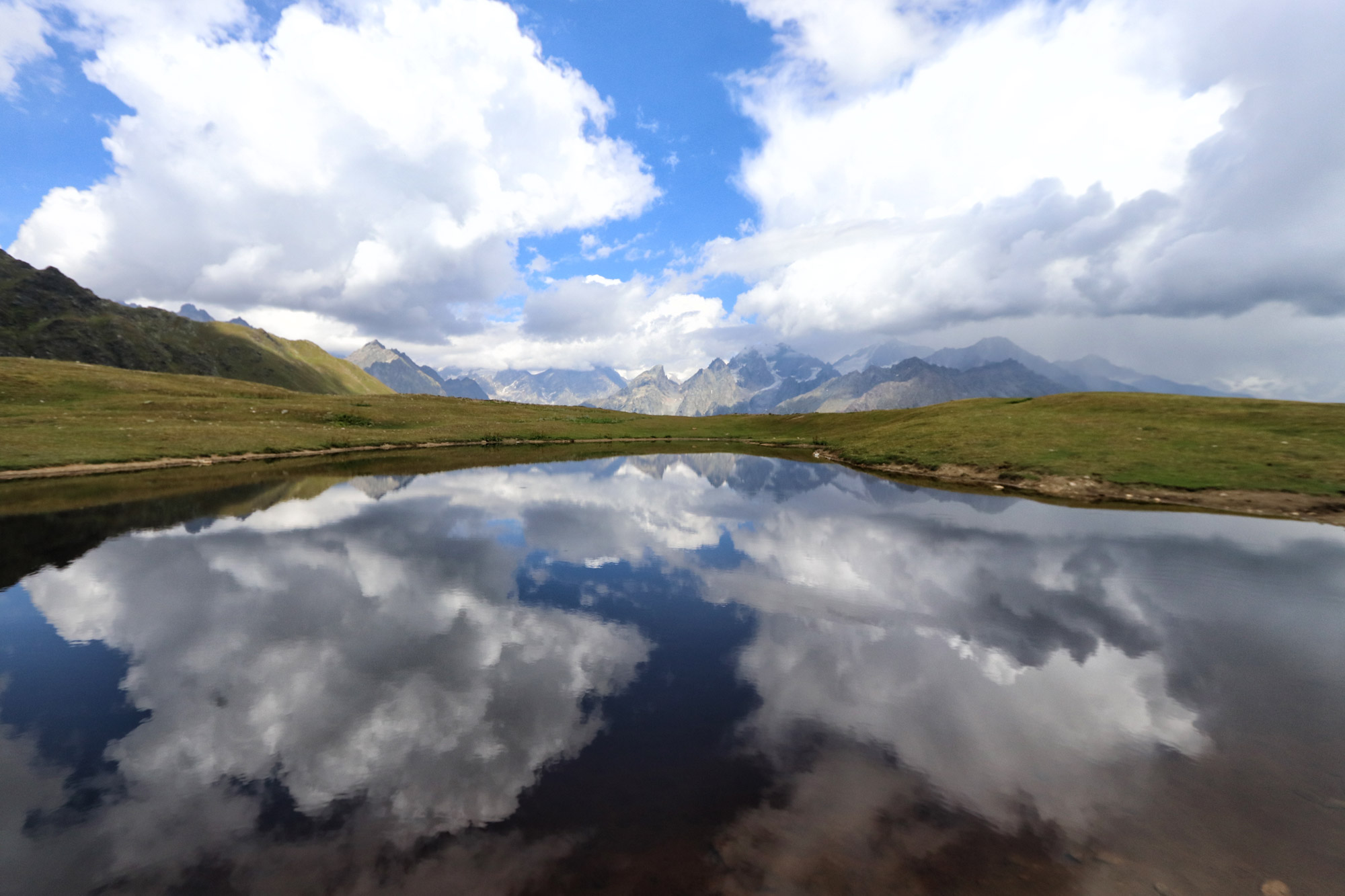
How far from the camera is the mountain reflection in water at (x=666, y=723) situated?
7.16 metres

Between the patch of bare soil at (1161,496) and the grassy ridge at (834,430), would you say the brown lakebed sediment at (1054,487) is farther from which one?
the grassy ridge at (834,430)

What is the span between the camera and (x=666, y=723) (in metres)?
10.4

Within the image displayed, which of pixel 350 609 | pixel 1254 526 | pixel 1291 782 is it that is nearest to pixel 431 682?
pixel 350 609

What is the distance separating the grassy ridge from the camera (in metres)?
38.2

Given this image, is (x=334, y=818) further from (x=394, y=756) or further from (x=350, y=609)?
(x=350, y=609)

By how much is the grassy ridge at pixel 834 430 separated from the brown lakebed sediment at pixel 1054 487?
781mm

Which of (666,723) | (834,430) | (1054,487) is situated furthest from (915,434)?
(666,723)

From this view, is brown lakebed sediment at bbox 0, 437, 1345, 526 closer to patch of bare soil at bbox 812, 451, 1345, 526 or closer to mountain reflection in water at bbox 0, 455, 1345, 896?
patch of bare soil at bbox 812, 451, 1345, 526

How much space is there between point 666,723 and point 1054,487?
131 feet

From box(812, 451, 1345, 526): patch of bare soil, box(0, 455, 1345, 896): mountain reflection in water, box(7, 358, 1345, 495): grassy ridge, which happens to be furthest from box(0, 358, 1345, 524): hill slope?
box(0, 455, 1345, 896): mountain reflection in water

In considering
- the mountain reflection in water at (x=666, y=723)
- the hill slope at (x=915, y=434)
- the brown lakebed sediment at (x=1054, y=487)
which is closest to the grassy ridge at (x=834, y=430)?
the hill slope at (x=915, y=434)

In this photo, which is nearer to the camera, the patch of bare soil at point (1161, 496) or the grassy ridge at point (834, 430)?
the patch of bare soil at point (1161, 496)

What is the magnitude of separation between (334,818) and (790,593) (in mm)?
13965

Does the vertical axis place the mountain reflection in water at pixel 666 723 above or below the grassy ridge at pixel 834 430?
below
